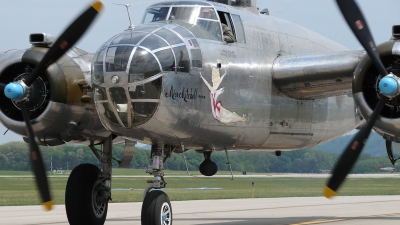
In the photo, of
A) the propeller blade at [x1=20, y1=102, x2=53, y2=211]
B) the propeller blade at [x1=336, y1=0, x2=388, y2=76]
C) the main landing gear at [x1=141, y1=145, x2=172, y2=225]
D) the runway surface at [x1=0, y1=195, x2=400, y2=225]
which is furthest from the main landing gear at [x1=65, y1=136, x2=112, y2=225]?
the propeller blade at [x1=336, y1=0, x2=388, y2=76]

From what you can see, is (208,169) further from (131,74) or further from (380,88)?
(380,88)

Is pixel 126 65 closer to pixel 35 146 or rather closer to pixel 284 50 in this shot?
pixel 35 146

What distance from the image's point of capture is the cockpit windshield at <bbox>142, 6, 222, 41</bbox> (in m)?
15.7

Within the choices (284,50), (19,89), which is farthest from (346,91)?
(19,89)

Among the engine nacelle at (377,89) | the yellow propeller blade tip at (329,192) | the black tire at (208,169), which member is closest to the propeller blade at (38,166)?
the black tire at (208,169)

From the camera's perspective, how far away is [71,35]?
609 inches

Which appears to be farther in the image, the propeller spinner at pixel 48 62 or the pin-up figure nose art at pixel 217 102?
the propeller spinner at pixel 48 62

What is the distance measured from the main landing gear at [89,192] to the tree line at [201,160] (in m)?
38.4

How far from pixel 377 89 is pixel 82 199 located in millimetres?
7256

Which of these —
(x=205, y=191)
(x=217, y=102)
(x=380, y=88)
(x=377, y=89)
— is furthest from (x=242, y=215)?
(x=205, y=191)

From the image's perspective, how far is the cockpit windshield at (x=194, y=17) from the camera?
15681 millimetres

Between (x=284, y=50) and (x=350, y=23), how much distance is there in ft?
9.69

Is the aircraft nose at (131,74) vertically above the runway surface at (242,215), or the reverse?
the aircraft nose at (131,74)

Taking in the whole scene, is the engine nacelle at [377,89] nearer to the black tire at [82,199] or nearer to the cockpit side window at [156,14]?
the cockpit side window at [156,14]
